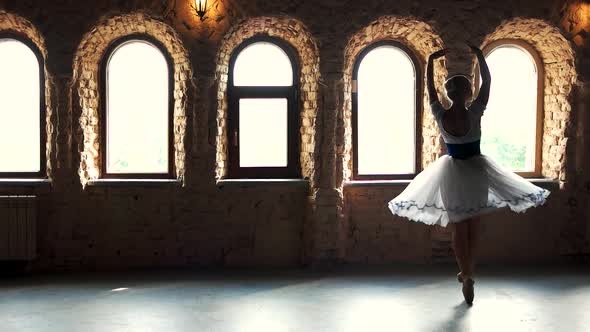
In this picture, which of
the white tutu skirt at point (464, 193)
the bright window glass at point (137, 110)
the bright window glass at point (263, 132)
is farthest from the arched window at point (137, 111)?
the white tutu skirt at point (464, 193)

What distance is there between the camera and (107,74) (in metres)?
7.14

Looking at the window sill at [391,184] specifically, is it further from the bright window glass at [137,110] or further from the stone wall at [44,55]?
the stone wall at [44,55]

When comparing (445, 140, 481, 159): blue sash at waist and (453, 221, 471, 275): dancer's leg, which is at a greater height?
(445, 140, 481, 159): blue sash at waist

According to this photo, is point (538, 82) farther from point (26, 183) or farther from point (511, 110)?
point (26, 183)

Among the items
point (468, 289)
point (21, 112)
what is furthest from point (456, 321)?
point (21, 112)

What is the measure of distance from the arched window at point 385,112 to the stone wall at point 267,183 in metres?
0.19

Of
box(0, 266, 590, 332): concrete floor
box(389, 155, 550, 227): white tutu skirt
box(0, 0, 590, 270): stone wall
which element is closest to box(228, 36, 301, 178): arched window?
box(0, 0, 590, 270): stone wall

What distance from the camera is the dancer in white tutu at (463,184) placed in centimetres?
509

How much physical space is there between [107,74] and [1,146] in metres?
1.32

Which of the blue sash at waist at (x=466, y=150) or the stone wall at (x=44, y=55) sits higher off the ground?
the stone wall at (x=44, y=55)

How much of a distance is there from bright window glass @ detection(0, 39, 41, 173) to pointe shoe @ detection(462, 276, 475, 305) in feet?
14.6

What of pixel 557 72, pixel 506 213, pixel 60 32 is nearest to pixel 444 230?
pixel 506 213

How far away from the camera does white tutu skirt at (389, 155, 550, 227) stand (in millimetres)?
5043

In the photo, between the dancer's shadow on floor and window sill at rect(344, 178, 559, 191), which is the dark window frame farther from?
the dancer's shadow on floor
